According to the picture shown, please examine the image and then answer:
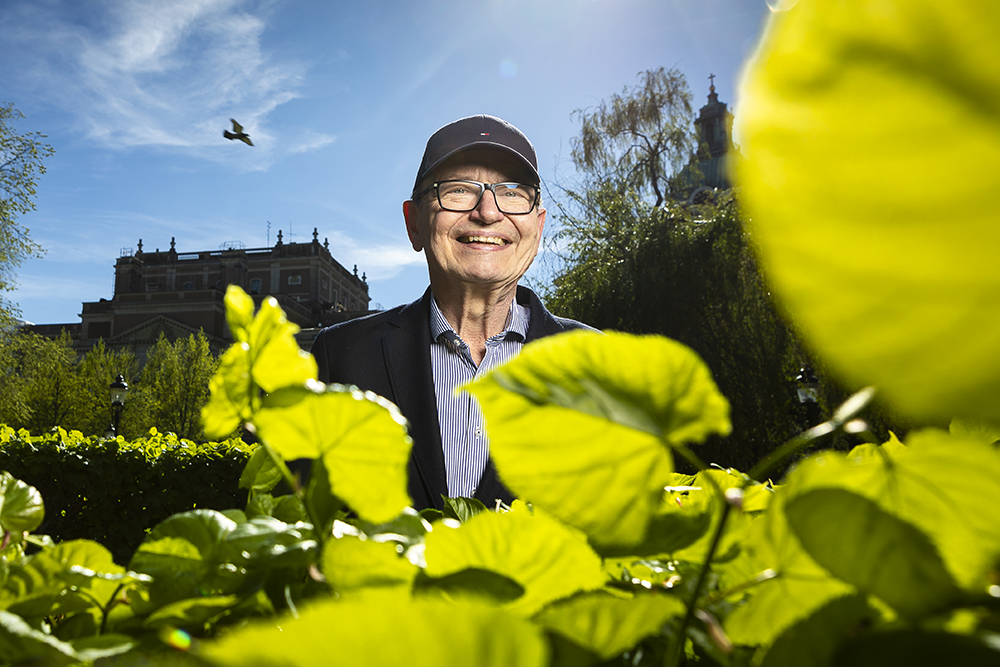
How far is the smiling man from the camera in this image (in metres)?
2.01

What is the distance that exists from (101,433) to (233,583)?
2205cm

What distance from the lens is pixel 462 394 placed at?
206 cm

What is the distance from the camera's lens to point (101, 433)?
18.7 m

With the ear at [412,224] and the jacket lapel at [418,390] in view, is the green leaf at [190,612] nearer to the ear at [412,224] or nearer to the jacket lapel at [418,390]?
the jacket lapel at [418,390]

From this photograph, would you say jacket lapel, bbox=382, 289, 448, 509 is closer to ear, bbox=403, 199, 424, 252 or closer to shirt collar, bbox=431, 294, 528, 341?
shirt collar, bbox=431, 294, 528, 341

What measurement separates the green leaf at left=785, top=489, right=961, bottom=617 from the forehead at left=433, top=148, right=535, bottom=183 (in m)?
1.95

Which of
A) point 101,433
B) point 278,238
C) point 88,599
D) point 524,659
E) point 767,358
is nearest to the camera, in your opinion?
point 524,659

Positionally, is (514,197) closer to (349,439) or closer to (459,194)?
(459,194)

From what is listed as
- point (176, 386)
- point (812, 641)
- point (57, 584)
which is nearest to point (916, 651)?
point (812, 641)

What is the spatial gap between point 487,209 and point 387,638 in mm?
2025

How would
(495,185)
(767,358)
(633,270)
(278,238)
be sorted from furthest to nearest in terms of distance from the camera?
(278,238)
(633,270)
(767,358)
(495,185)

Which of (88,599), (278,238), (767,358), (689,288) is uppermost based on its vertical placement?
(278,238)

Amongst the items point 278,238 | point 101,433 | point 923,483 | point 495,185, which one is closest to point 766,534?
point 923,483

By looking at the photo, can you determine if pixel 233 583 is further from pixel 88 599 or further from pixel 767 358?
pixel 767 358
